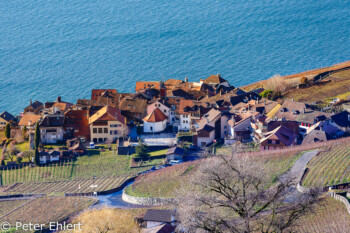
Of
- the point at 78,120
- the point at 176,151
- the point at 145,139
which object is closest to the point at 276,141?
the point at 176,151

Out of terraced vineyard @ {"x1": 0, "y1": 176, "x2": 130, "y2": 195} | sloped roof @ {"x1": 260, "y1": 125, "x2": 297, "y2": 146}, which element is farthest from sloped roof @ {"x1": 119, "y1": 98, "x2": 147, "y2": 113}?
sloped roof @ {"x1": 260, "y1": 125, "x2": 297, "y2": 146}

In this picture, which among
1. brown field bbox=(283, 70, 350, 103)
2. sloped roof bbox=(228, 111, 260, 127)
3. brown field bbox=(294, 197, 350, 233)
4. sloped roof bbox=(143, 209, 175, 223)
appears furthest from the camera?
brown field bbox=(283, 70, 350, 103)

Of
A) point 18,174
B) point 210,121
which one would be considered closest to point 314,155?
point 210,121

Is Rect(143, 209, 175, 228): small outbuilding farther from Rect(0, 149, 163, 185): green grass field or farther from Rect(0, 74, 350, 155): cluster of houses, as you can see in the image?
Rect(0, 74, 350, 155): cluster of houses

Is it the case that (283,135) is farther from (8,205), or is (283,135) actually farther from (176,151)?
(8,205)

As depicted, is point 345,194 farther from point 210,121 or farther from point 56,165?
point 56,165
